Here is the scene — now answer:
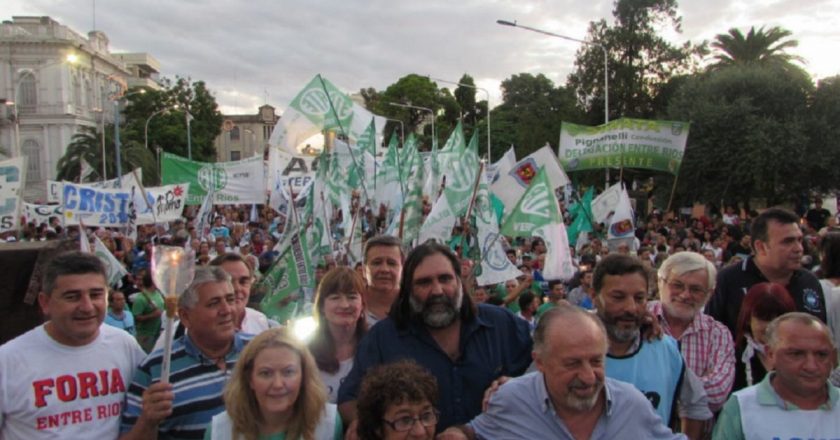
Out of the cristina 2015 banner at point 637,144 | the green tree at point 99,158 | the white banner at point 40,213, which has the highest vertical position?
the green tree at point 99,158

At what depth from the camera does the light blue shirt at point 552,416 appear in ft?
8.48

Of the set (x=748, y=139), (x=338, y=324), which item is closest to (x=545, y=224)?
(x=338, y=324)

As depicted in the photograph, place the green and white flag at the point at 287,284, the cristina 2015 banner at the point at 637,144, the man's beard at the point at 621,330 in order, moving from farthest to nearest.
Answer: the cristina 2015 banner at the point at 637,144 < the green and white flag at the point at 287,284 < the man's beard at the point at 621,330

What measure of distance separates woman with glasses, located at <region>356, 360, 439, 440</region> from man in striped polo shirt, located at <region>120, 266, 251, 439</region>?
89 cm

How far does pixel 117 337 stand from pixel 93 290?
276 mm

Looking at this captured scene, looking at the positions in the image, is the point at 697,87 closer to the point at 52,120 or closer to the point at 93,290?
the point at 93,290

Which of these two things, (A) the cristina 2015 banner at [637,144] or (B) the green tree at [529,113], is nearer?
(A) the cristina 2015 banner at [637,144]

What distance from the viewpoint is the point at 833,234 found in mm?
4801

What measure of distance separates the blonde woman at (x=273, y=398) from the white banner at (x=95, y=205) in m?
11.0

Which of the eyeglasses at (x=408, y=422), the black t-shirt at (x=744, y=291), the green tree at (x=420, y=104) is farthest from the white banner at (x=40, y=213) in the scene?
the green tree at (x=420, y=104)

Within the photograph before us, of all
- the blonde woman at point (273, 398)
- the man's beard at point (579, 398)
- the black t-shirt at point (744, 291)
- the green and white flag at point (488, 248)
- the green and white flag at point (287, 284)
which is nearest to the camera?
the man's beard at point (579, 398)

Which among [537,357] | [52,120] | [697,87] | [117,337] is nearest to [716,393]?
[537,357]

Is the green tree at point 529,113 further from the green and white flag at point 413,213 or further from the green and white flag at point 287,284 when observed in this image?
the green and white flag at point 287,284

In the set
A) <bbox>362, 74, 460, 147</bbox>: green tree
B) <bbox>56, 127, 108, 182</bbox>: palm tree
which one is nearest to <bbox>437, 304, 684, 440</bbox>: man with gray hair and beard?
<bbox>56, 127, 108, 182</bbox>: palm tree
